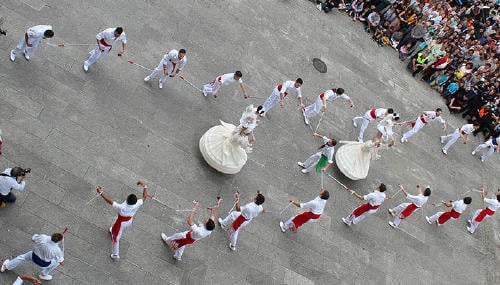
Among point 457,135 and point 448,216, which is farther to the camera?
point 457,135

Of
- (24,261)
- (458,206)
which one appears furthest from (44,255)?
(458,206)

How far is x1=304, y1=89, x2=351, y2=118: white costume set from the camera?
15688 millimetres

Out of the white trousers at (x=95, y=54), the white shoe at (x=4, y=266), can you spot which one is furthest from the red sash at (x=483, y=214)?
the white shoe at (x=4, y=266)

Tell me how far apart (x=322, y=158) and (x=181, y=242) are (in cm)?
512

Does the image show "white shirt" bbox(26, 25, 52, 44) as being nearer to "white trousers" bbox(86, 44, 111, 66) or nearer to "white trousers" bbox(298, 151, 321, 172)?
"white trousers" bbox(86, 44, 111, 66)

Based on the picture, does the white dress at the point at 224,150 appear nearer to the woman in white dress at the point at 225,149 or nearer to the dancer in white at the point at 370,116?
the woman in white dress at the point at 225,149

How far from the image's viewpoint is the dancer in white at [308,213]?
12109 millimetres

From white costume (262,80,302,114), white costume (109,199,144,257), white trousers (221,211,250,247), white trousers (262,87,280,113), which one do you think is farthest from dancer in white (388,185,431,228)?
white costume (109,199,144,257)

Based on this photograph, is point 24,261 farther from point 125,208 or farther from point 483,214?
point 483,214

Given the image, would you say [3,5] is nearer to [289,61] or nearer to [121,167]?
[121,167]

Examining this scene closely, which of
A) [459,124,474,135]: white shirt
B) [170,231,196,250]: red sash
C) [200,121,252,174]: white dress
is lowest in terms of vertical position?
[170,231,196,250]: red sash

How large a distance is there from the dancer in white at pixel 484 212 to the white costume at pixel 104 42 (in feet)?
39.2

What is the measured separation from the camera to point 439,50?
20.8 meters

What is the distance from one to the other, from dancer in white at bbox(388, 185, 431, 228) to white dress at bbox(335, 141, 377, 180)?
1.23m
